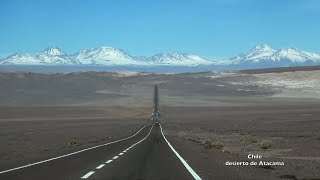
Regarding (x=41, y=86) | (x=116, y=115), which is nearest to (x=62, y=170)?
(x=116, y=115)

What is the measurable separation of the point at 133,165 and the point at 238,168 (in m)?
3.68

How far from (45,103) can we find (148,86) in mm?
48760

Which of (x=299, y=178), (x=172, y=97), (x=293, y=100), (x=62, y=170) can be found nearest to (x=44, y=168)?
(x=62, y=170)

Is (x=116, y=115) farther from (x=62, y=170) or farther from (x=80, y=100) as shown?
(x=62, y=170)

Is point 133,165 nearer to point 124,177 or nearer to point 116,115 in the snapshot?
point 124,177

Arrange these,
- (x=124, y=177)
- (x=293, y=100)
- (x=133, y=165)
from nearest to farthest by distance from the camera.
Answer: (x=124, y=177) < (x=133, y=165) < (x=293, y=100)

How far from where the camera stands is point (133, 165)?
20297mm

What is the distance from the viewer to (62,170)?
1820 cm

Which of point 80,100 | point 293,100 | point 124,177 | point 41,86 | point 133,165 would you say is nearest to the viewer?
point 124,177

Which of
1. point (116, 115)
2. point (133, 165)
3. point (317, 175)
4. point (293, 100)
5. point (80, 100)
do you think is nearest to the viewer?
point (317, 175)

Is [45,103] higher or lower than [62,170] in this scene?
lower

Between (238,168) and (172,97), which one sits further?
(172,97)

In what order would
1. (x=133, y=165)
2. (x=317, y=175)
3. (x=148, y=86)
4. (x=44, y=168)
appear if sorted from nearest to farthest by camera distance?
(x=317, y=175)
(x=44, y=168)
(x=133, y=165)
(x=148, y=86)

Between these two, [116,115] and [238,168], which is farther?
[116,115]
